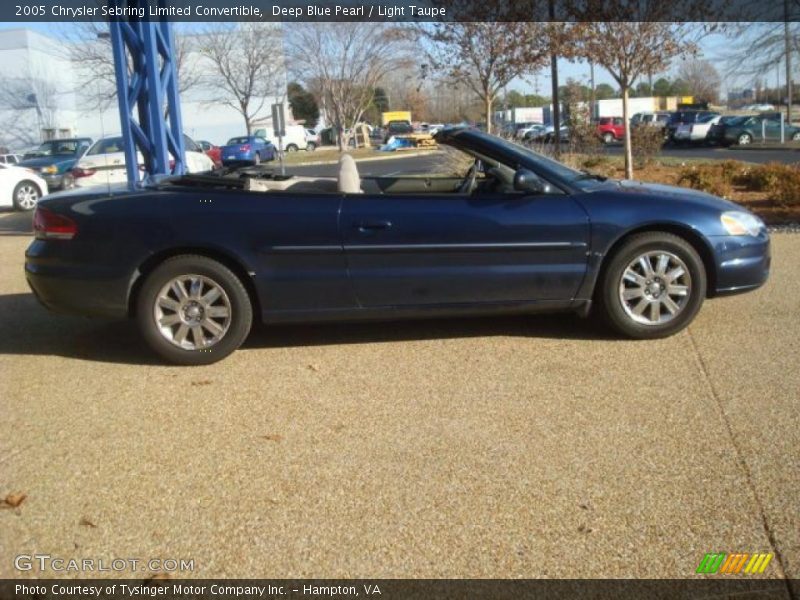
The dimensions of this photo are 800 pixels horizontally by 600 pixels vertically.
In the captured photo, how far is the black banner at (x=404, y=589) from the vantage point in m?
2.65

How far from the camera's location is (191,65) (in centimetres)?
4478

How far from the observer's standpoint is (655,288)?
5.33 m

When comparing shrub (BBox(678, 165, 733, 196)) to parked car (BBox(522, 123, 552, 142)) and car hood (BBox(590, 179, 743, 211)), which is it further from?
car hood (BBox(590, 179, 743, 211))

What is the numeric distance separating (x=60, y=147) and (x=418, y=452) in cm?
2489

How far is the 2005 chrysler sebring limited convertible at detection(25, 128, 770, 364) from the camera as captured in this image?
5.09m

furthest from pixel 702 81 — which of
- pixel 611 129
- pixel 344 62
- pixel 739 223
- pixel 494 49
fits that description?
pixel 739 223

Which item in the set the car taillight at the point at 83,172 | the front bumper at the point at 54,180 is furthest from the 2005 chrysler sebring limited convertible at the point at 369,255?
the front bumper at the point at 54,180

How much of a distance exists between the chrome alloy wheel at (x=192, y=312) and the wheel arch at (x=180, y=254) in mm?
168

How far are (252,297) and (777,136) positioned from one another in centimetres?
3678

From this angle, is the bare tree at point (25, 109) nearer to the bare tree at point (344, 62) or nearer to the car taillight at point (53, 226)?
the bare tree at point (344, 62)

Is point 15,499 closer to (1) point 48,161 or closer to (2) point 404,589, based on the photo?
(2) point 404,589

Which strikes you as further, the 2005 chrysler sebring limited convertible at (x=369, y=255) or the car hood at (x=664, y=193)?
the car hood at (x=664, y=193)

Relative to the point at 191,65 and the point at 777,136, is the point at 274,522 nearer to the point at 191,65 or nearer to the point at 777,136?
the point at 777,136

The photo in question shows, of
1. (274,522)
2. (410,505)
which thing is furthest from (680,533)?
(274,522)
